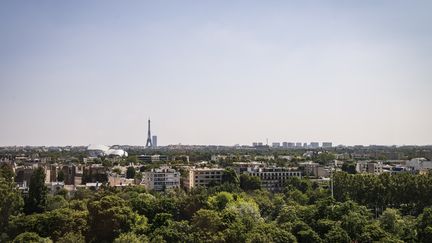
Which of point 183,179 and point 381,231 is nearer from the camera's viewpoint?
point 381,231

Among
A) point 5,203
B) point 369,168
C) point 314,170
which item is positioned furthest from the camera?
point 369,168

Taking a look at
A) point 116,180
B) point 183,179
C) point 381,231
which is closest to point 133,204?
point 381,231

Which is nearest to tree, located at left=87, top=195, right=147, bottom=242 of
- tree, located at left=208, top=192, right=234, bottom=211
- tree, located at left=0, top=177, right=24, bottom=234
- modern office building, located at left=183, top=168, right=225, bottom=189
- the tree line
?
the tree line

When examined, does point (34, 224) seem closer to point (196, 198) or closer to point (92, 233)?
point (92, 233)

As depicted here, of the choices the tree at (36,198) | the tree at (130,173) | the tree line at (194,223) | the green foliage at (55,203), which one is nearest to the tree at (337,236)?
the tree line at (194,223)

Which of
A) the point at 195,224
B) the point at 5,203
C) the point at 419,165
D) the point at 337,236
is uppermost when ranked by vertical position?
the point at 5,203

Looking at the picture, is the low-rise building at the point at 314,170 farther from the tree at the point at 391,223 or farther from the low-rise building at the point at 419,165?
the tree at the point at 391,223

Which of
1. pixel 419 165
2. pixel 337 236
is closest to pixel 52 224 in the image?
pixel 337 236

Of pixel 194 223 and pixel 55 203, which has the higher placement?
pixel 194 223

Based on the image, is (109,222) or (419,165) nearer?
(109,222)

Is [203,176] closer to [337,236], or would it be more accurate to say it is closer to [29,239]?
[337,236]
